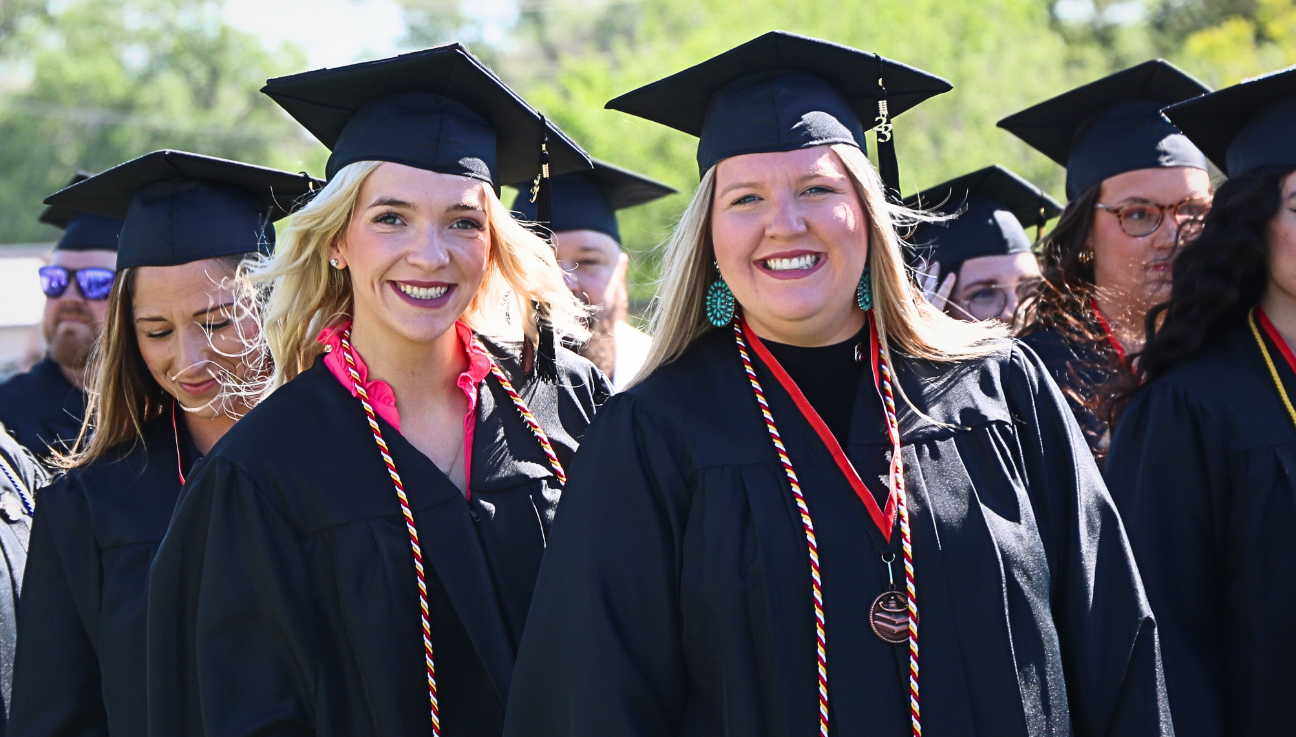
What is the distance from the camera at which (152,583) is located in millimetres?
2908

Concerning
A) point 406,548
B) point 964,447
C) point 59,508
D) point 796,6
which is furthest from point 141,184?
point 796,6

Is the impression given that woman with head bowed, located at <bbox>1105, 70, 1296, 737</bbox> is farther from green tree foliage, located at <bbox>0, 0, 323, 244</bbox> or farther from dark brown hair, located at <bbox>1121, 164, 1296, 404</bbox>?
green tree foliage, located at <bbox>0, 0, 323, 244</bbox>

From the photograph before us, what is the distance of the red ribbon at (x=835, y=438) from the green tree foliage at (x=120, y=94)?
3449 cm

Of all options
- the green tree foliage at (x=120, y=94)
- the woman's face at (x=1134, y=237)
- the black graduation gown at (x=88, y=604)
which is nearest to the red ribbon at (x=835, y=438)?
the black graduation gown at (x=88, y=604)

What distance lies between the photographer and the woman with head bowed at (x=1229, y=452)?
2889 millimetres

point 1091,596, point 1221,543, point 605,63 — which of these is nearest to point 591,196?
point 1221,543

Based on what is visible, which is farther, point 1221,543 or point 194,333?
point 194,333

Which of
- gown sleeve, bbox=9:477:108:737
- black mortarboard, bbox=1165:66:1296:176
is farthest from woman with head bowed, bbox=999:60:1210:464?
gown sleeve, bbox=9:477:108:737

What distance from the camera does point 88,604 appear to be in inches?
136

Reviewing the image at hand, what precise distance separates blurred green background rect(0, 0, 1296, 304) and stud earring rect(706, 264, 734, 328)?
48 centimetres

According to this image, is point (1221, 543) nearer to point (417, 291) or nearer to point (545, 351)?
point (545, 351)

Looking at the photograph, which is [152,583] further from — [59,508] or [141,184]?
[141,184]

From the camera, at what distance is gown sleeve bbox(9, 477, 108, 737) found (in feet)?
11.0

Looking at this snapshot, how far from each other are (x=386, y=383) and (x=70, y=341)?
10.2 feet
